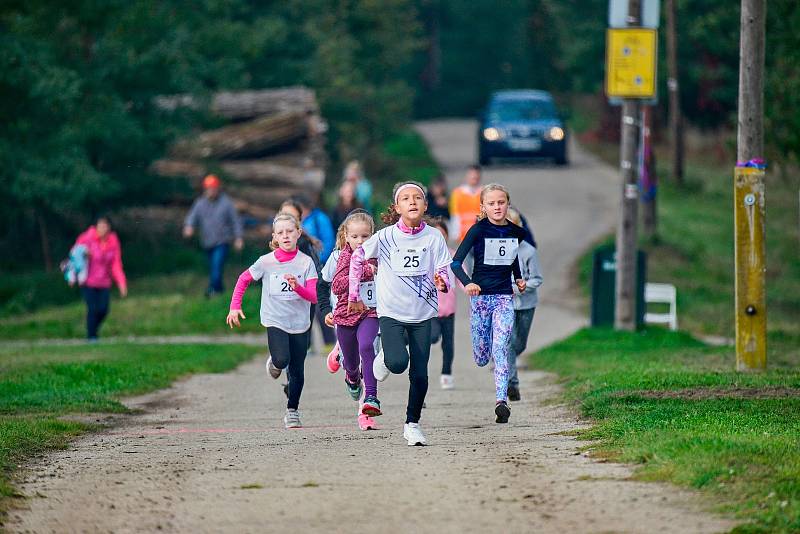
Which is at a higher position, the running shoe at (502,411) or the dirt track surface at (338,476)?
the running shoe at (502,411)

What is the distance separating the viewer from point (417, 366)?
10.5 meters

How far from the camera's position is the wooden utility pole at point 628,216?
741 inches

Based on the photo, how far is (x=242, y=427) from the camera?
11.9m

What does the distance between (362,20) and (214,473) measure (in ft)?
134

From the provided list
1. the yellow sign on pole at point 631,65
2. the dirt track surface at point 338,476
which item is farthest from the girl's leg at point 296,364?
the yellow sign on pole at point 631,65

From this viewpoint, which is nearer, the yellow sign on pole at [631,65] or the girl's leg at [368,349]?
the girl's leg at [368,349]

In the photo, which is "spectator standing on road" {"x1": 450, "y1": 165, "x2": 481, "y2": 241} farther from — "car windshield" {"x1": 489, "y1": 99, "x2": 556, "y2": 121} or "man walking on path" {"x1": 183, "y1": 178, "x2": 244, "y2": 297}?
"car windshield" {"x1": 489, "y1": 99, "x2": 556, "y2": 121}

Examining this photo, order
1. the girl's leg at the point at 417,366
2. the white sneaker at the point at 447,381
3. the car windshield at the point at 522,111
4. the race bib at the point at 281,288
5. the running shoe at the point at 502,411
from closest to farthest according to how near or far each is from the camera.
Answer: the girl's leg at the point at 417,366, the running shoe at the point at 502,411, the race bib at the point at 281,288, the white sneaker at the point at 447,381, the car windshield at the point at 522,111

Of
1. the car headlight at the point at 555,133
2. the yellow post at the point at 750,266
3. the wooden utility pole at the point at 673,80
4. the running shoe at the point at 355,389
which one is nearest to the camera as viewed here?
the running shoe at the point at 355,389

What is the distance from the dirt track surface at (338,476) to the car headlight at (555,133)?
89.6 ft

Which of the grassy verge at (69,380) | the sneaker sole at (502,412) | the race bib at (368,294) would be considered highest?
the race bib at (368,294)

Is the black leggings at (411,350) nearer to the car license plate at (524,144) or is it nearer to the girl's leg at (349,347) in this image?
the girl's leg at (349,347)

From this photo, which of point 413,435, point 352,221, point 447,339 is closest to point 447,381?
point 447,339

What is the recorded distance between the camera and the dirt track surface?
299 inches
